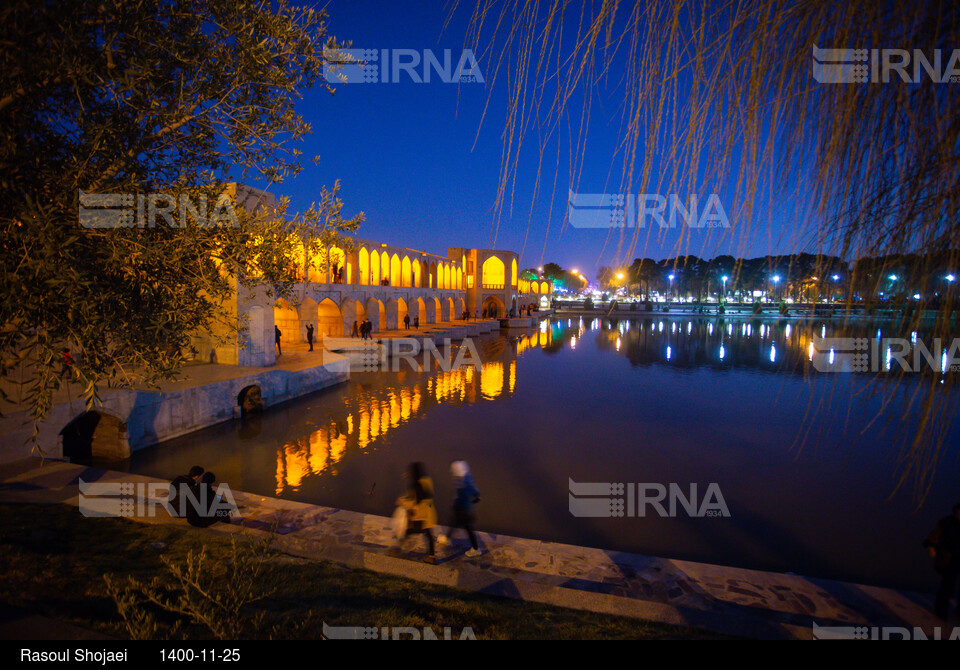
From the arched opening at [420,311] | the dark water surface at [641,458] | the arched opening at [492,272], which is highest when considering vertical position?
the arched opening at [492,272]

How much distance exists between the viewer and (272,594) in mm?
2941

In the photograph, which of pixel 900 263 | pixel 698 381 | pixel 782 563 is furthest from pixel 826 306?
pixel 698 381

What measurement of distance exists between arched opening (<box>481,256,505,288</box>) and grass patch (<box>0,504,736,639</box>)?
1720 inches

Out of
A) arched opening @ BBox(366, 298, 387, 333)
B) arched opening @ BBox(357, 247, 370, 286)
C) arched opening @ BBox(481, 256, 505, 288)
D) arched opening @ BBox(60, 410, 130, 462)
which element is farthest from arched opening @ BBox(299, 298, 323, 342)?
arched opening @ BBox(481, 256, 505, 288)

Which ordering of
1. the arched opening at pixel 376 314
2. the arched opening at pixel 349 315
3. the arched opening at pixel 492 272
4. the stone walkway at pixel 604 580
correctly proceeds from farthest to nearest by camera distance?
the arched opening at pixel 492 272 → the arched opening at pixel 376 314 → the arched opening at pixel 349 315 → the stone walkway at pixel 604 580

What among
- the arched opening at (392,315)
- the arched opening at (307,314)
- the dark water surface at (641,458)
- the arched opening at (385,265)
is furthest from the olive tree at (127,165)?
the arched opening at (385,265)

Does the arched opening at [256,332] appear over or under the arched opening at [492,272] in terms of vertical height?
under

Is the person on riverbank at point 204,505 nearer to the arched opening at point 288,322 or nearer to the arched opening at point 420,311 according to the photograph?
the arched opening at point 288,322

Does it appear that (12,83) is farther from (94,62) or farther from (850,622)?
(850,622)

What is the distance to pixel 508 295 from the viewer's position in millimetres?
46938

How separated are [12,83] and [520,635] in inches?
183

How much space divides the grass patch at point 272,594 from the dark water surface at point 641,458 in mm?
2145

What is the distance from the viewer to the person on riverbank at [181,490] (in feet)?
14.6

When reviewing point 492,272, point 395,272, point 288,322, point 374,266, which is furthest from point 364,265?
point 492,272
